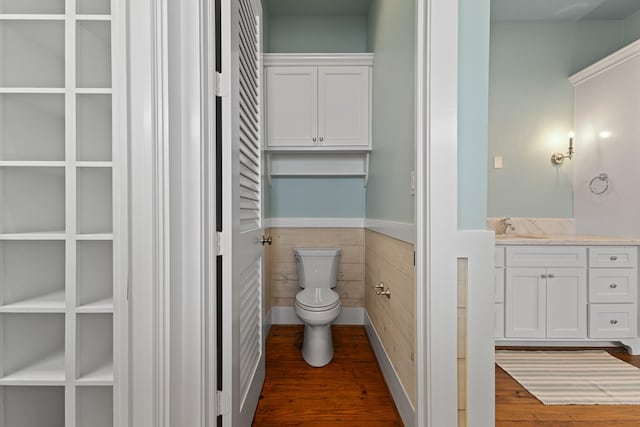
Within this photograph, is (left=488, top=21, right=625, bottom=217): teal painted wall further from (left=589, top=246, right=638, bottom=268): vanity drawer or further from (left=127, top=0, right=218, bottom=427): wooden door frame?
(left=127, top=0, right=218, bottom=427): wooden door frame

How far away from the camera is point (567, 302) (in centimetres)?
257

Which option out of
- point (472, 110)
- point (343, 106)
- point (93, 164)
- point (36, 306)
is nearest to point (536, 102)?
point (343, 106)

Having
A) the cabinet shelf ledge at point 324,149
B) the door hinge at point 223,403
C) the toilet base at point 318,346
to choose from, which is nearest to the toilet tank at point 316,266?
the toilet base at point 318,346

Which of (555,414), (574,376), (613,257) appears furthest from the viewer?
(613,257)

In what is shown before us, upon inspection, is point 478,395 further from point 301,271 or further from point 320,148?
point 320,148

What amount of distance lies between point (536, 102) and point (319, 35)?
83.1 inches

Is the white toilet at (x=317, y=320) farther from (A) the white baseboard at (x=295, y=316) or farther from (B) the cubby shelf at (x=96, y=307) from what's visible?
(B) the cubby shelf at (x=96, y=307)

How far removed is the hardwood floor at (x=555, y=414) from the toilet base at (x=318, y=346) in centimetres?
102

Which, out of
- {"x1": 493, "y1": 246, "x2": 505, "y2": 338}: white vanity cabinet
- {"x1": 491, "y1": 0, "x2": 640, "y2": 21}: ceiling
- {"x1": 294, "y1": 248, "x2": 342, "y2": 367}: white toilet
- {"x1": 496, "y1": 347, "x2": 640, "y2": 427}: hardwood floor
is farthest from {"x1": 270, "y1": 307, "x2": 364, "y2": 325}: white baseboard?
{"x1": 491, "y1": 0, "x2": 640, "y2": 21}: ceiling

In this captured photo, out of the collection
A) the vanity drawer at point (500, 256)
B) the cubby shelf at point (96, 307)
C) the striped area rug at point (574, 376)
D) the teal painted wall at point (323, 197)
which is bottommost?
the striped area rug at point (574, 376)

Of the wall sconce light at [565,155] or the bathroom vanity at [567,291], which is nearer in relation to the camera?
the bathroom vanity at [567,291]

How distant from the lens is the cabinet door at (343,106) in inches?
111

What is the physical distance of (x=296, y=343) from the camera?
262cm

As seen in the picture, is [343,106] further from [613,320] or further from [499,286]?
[613,320]
